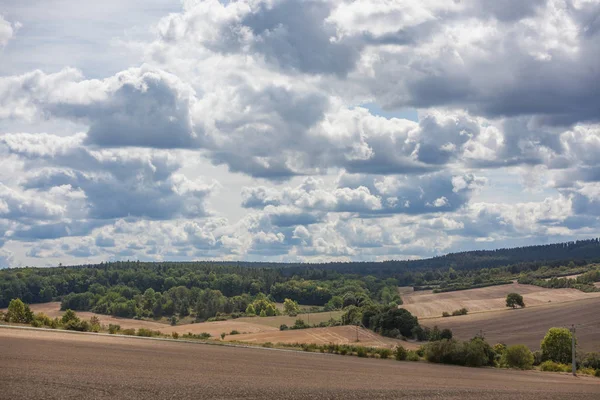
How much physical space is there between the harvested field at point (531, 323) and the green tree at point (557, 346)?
1101 cm

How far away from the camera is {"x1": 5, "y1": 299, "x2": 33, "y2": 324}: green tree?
234 feet

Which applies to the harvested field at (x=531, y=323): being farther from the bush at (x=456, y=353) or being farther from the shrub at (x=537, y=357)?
the bush at (x=456, y=353)

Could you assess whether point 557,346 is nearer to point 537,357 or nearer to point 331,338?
point 537,357

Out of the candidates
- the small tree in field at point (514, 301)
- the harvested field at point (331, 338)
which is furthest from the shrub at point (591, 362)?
the small tree in field at point (514, 301)

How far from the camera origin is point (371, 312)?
137 metres

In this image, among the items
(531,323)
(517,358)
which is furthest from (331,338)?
(531,323)

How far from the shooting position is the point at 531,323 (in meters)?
143

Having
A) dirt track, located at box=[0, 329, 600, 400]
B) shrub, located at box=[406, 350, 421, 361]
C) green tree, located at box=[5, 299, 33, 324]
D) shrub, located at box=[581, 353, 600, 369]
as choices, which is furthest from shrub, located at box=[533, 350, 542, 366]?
green tree, located at box=[5, 299, 33, 324]

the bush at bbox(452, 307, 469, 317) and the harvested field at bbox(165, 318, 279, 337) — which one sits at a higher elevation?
the bush at bbox(452, 307, 469, 317)

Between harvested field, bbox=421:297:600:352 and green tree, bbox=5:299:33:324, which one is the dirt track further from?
harvested field, bbox=421:297:600:352

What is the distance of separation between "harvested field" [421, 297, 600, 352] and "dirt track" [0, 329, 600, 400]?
72360 millimetres

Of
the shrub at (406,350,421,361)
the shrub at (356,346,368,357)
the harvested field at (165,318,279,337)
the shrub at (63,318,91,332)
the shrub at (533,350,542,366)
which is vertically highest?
the shrub at (63,318,91,332)

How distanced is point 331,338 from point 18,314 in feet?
193

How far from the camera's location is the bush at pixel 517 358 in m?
77.8
